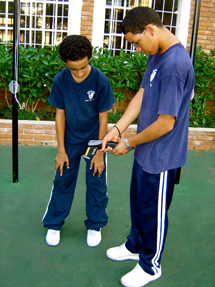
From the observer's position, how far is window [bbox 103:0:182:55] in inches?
259

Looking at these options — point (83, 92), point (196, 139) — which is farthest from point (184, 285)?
point (196, 139)

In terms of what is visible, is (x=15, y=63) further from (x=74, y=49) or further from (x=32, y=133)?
(x=32, y=133)

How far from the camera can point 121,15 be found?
6680 mm

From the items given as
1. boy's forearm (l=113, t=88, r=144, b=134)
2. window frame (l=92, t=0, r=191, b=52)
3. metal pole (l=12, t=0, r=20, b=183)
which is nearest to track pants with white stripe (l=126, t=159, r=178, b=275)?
boy's forearm (l=113, t=88, r=144, b=134)

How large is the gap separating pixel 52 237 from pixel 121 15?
5.46m

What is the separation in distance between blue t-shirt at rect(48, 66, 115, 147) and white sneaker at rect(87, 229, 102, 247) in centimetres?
82

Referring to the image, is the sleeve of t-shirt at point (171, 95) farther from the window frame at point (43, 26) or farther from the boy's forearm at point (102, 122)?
the window frame at point (43, 26)

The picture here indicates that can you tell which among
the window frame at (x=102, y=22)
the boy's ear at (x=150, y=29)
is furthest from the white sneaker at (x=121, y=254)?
the window frame at (x=102, y=22)

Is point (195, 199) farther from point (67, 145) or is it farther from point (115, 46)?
point (115, 46)

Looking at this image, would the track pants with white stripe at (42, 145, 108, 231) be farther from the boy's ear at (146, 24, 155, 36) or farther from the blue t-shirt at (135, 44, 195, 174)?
the boy's ear at (146, 24, 155, 36)

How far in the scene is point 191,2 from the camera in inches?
251

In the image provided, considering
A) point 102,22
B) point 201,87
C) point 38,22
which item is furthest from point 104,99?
point 38,22

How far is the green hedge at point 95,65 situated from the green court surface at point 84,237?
4.99 ft

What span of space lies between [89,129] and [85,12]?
439 cm
